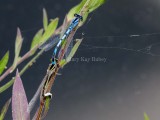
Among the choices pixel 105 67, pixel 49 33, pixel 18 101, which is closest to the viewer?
pixel 18 101

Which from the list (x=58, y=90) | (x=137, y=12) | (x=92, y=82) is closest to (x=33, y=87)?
(x=58, y=90)

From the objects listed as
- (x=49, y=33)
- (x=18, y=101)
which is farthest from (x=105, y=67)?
(x=18, y=101)

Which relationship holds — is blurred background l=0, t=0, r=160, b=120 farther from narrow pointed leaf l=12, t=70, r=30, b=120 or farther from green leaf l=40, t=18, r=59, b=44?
narrow pointed leaf l=12, t=70, r=30, b=120

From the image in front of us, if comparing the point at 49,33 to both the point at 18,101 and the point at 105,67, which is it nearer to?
the point at 18,101

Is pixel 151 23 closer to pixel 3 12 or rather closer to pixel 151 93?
pixel 151 93

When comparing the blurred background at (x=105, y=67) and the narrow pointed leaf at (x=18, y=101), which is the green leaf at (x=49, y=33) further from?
the blurred background at (x=105, y=67)

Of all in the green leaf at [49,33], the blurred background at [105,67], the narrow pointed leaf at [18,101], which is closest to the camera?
the narrow pointed leaf at [18,101]

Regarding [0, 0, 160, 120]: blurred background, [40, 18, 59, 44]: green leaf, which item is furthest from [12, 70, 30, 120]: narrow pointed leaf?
[0, 0, 160, 120]: blurred background

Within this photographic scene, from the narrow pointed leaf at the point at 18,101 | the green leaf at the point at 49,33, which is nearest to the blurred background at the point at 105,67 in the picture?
the green leaf at the point at 49,33
